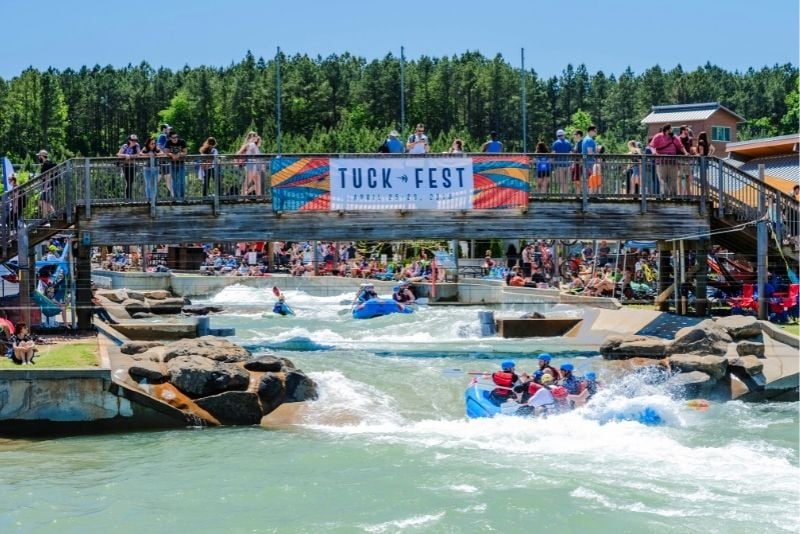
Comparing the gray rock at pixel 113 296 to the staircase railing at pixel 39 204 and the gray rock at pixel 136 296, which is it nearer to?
the gray rock at pixel 136 296

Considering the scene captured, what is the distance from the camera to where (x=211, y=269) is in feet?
176

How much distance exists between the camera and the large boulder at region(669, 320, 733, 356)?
904 inches

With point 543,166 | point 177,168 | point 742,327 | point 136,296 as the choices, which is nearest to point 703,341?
point 742,327

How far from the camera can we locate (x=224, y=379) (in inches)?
792

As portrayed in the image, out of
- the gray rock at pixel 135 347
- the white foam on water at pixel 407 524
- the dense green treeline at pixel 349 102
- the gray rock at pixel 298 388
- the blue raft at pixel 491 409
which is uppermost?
the dense green treeline at pixel 349 102

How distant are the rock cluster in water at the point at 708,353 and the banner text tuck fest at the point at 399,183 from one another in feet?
14.7

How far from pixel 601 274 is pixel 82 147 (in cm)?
11887

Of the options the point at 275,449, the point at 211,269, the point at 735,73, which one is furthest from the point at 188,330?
the point at 735,73

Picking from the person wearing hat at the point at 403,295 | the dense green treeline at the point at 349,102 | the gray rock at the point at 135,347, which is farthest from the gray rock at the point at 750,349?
the dense green treeline at the point at 349,102

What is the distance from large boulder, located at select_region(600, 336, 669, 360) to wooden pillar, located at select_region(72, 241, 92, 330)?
452 inches

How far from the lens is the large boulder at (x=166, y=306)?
3875 cm

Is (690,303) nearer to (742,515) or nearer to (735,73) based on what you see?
(742,515)

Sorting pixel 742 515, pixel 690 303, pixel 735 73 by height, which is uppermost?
pixel 735 73

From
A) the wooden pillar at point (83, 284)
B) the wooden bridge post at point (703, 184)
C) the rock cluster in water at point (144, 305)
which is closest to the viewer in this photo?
the wooden pillar at point (83, 284)
